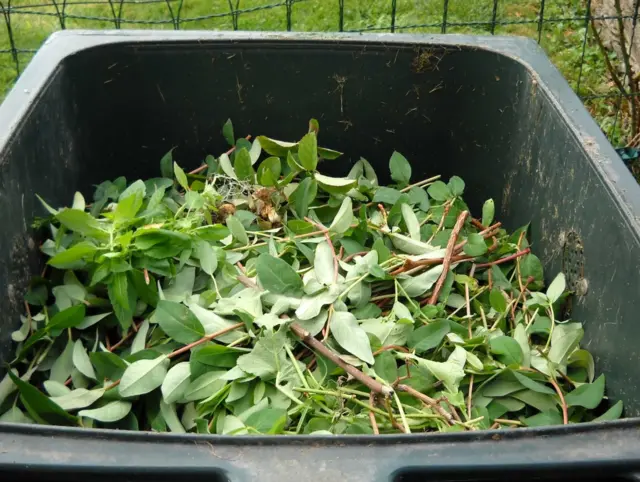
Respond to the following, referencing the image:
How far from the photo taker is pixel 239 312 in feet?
3.39

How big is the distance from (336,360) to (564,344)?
13.3 inches

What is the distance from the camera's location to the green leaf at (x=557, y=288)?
109 cm

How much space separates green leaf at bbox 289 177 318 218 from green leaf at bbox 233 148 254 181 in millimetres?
102

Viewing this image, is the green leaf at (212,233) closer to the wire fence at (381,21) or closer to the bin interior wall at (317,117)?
the bin interior wall at (317,117)

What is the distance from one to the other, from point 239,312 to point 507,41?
716 millimetres

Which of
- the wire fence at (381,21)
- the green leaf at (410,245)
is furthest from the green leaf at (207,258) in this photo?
the wire fence at (381,21)

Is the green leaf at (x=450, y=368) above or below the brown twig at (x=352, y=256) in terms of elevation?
below

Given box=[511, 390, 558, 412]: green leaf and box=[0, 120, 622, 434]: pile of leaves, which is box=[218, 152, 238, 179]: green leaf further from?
box=[511, 390, 558, 412]: green leaf

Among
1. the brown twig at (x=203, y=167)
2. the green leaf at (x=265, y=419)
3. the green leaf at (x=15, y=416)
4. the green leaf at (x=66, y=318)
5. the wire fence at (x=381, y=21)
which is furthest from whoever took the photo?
the wire fence at (x=381, y=21)

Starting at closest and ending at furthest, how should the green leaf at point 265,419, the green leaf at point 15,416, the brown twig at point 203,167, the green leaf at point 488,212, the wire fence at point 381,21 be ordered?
the green leaf at point 265,419
the green leaf at point 15,416
the green leaf at point 488,212
the brown twig at point 203,167
the wire fence at point 381,21

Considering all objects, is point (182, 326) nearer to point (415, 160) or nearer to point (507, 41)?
point (415, 160)

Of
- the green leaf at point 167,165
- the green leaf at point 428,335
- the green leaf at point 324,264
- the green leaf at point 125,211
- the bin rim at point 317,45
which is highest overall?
the bin rim at point 317,45

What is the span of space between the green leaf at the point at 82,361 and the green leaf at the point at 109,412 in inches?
2.9

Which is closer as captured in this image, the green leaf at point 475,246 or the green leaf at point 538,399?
the green leaf at point 538,399
